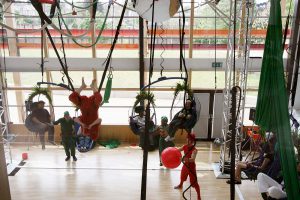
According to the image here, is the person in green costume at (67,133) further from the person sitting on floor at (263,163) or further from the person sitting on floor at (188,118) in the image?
the person sitting on floor at (263,163)

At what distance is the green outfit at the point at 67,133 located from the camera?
6.71 metres

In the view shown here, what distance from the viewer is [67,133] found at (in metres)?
6.80

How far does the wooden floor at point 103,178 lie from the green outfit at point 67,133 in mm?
323

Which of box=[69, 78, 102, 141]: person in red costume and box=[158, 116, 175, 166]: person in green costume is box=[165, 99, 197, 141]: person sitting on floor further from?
box=[69, 78, 102, 141]: person in red costume

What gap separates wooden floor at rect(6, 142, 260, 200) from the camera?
236 inches

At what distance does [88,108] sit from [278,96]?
2789mm

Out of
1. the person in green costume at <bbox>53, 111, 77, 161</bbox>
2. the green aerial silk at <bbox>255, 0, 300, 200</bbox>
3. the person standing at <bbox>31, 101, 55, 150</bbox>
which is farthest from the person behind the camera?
the person in green costume at <bbox>53, 111, 77, 161</bbox>

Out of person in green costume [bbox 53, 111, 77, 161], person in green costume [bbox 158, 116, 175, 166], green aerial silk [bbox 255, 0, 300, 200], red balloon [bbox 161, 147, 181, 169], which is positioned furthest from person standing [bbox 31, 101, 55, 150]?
green aerial silk [bbox 255, 0, 300, 200]

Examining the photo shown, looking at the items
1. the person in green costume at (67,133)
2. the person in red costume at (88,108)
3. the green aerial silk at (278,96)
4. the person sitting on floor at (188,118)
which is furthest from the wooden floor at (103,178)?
the green aerial silk at (278,96)

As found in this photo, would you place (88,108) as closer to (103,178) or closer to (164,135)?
(164,135)

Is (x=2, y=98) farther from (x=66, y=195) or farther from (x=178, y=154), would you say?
(x=178, y=154)

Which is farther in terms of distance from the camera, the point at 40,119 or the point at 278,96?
the point at 40,119

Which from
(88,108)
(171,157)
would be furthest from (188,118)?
(171,157)

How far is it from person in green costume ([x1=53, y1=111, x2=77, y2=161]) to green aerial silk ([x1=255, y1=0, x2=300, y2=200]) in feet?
15.2
